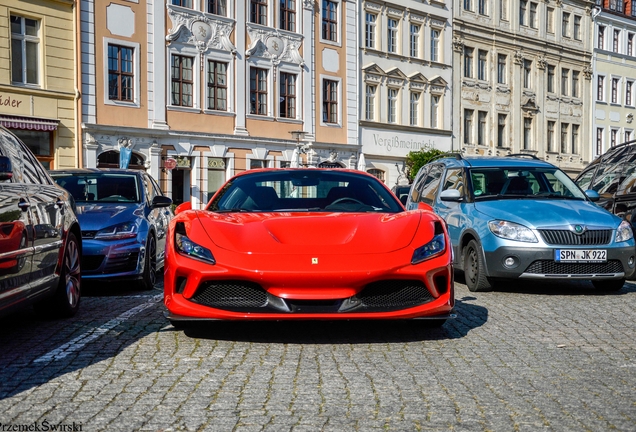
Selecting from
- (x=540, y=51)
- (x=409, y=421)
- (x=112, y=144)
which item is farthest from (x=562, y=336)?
(x=540, y=51)

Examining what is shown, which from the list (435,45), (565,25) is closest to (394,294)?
(435,45)

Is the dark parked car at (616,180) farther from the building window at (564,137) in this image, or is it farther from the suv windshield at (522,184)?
the building window at (564,137)

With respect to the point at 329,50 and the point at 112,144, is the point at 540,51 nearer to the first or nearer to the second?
the point at 329,50

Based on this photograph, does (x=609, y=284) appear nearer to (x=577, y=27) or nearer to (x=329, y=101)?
(x=329, y=101)

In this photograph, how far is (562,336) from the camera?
7.07m

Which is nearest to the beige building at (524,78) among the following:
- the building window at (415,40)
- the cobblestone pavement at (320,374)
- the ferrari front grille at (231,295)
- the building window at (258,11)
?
the building window at (415,40)

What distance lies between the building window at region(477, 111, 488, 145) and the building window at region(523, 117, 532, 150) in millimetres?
3807

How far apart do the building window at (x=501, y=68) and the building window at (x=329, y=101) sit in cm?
1322

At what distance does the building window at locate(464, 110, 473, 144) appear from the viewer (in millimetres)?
47469

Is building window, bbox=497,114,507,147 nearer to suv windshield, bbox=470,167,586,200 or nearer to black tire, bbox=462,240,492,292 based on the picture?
suv windshield, bbox=470,167,586,200

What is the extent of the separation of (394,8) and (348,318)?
125ft

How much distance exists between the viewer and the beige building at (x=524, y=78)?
47.4 metres

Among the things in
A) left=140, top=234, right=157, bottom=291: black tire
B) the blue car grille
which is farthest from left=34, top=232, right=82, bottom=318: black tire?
the blue car grille

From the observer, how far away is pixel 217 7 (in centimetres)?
3488
